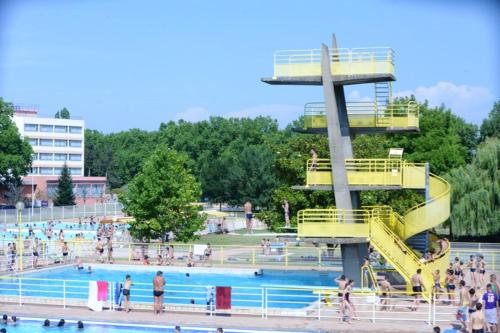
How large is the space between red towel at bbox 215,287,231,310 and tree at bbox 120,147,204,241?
20903mm

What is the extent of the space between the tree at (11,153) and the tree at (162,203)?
44806 mm

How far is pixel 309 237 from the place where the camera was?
26703 millimetres

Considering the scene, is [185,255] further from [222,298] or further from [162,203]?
[222,298]

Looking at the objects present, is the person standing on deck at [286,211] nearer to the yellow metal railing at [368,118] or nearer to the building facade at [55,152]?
the yellow metal railing at [368,118]

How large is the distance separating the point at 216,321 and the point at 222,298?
96cm

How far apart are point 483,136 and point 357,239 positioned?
5746cm

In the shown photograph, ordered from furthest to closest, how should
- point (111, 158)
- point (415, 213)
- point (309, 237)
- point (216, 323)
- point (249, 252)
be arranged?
point (111, 158), point (249, 252), point (415, 213), point (309, 237), point (216, 323)

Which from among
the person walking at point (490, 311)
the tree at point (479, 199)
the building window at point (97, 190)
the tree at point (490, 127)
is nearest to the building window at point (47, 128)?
the building window at point (97, 190)

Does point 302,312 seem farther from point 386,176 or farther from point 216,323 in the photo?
point 386,176

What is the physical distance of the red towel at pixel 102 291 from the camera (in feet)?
81.8

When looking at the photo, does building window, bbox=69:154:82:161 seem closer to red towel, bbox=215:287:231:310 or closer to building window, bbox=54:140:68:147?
building window, bbox=54:140:68:147

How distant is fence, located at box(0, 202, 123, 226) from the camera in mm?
73000

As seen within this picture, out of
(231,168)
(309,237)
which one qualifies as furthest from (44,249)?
(231,168)

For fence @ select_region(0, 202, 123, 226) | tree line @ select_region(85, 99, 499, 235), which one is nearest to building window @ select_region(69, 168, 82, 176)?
tree line @ select_region(85, 99, 499, 235)
